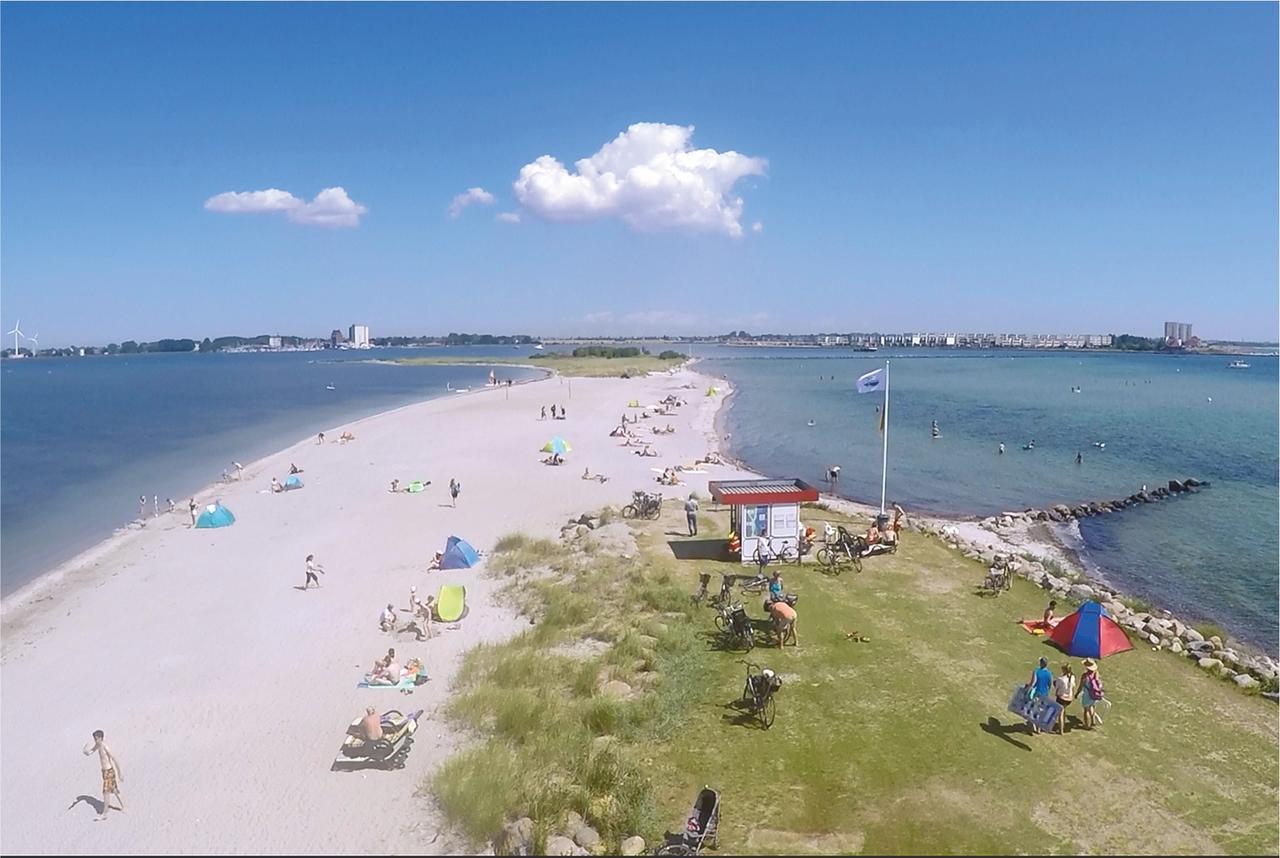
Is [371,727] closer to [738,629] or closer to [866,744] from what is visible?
[738,629]

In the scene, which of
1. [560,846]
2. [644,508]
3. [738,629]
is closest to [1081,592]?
[738,629]

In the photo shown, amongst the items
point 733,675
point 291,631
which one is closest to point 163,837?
point 291,631

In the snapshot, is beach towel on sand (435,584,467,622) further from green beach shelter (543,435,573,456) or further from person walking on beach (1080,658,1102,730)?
green beach shelter (543,435,573,456)

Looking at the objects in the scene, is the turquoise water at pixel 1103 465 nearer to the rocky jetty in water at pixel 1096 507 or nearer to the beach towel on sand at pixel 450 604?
the rocky jetty in water at pixel 1096 507

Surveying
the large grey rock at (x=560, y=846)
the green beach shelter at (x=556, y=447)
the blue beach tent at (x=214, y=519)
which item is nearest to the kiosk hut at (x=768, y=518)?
the large grey rock at (x=560, y=846)

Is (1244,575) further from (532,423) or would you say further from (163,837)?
(532,423)

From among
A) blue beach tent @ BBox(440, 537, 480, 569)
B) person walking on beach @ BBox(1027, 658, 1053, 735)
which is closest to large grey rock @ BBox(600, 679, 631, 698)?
person walking on beach @ BBox(1027, 658, 1053, 735)
